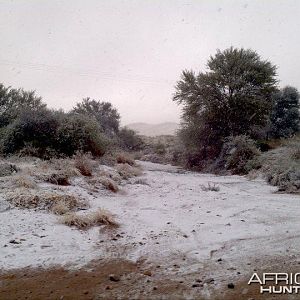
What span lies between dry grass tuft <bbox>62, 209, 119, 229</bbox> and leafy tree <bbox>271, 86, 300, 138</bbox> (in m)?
19.8

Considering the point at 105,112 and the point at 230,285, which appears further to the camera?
the point at 105,112

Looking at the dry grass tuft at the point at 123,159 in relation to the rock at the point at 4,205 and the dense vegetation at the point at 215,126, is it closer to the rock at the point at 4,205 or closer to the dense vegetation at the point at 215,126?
the dense vegetation at the point at 215,126

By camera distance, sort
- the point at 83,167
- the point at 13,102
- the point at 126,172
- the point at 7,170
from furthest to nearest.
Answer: the point at 13,102 → the point at 126,172 → the point at 83,167 → the point at 7,170

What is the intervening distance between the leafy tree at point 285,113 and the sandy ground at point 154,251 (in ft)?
56.9

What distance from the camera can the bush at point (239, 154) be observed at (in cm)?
1336

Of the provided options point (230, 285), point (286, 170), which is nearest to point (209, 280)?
point (230, 285)

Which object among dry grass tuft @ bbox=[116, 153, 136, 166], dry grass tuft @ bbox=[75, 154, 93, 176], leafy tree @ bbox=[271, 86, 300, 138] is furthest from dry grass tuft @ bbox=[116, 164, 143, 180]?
leafy tree @ bbox=[271, 86, 300, 138]

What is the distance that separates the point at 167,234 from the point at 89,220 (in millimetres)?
1348

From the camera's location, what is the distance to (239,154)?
1418 cm

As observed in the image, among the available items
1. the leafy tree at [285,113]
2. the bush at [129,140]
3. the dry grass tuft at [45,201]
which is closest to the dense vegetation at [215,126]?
the leafy tree at [285,113]

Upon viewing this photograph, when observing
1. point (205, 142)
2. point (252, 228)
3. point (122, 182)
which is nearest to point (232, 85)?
point (205, 142)

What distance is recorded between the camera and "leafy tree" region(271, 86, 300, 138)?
73.8ft

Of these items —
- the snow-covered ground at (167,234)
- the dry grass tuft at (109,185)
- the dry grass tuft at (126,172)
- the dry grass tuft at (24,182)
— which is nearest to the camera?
the snow-covered ground at (167,234)

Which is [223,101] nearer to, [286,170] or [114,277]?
[286,170]
